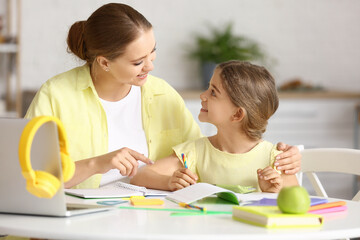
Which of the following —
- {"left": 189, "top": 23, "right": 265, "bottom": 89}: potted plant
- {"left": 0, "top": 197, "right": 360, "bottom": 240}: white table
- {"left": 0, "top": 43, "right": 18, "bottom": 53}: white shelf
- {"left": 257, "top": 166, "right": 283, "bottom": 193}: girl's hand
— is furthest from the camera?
{"left": 189, "top": 23, "right": 265, "bottom": 89}: potted plant

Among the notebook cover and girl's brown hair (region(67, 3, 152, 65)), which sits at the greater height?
girl's brown hair (region(67, 3, 152, 65))

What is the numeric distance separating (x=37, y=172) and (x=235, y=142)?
2.89ft

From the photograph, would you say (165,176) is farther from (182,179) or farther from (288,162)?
(288,162)

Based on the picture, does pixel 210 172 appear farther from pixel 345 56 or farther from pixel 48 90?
pixel 345 56

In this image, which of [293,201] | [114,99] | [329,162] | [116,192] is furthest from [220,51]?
[293,201]

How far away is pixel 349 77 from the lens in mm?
4910

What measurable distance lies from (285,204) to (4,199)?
2.13ft

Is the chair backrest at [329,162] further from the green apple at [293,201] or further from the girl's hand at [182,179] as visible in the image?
the green apple at [293,201]

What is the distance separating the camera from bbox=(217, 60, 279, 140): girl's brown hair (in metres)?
2.00

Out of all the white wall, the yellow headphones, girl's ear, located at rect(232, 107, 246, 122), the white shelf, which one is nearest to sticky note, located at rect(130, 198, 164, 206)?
the yellow headphones

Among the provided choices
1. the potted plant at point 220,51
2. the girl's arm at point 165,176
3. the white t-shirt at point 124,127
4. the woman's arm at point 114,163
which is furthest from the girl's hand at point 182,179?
the potted plant at point 220,51

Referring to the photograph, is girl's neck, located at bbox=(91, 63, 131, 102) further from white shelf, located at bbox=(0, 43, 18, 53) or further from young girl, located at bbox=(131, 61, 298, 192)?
white shelf, located at bbox=(0, 43, 18, 53)

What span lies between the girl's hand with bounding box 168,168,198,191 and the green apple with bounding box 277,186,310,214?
0.49 meters

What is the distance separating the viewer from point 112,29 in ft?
6.61
